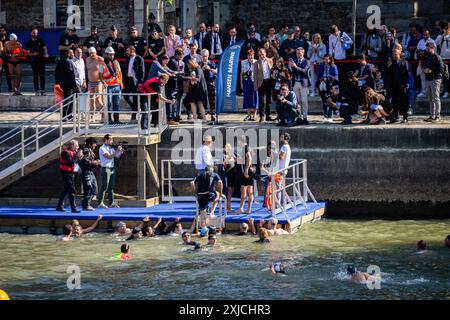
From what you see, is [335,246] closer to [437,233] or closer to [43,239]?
[437,233]

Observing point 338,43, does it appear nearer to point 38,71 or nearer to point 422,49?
point 422,49

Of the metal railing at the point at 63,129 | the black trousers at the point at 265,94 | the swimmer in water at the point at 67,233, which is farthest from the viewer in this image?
the black trousers at the point at 265,94

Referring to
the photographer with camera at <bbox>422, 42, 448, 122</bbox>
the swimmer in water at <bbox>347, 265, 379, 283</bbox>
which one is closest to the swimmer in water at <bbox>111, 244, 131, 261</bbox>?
the swimmer in water at <bbox>347, 265, 379, 283</bbox>

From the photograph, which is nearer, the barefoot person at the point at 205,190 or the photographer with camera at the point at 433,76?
the barefoot person at the point at 205,190

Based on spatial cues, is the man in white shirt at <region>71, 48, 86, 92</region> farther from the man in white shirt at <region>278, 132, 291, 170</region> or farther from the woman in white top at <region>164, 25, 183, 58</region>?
the man in white shirt at <region>278, 132, 291, 170</region>

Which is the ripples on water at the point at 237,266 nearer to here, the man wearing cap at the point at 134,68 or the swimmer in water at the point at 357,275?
the swimmer in water at the point at 357,275

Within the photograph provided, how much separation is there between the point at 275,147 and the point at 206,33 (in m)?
7.02

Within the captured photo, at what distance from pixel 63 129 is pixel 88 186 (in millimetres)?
2652

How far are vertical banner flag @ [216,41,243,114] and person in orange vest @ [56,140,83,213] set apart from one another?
13.9ft

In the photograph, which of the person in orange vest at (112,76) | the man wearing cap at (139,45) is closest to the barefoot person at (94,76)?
the person in orange vest at (112,76)

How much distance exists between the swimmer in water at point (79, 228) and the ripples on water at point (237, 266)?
0.18 m

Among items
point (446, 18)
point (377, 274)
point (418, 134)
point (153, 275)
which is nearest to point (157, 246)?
point (153, 275)

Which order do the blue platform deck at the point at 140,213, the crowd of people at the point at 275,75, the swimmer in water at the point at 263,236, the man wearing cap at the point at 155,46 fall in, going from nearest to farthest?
1. the swimmer in water at the point at 263,236
2. the blue platform deck at the point at 140,213
3. the crowd of people at the point at 275,75
4. the man wearing cap at the point at 155,46

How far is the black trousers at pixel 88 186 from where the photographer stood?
32281 millimetres
